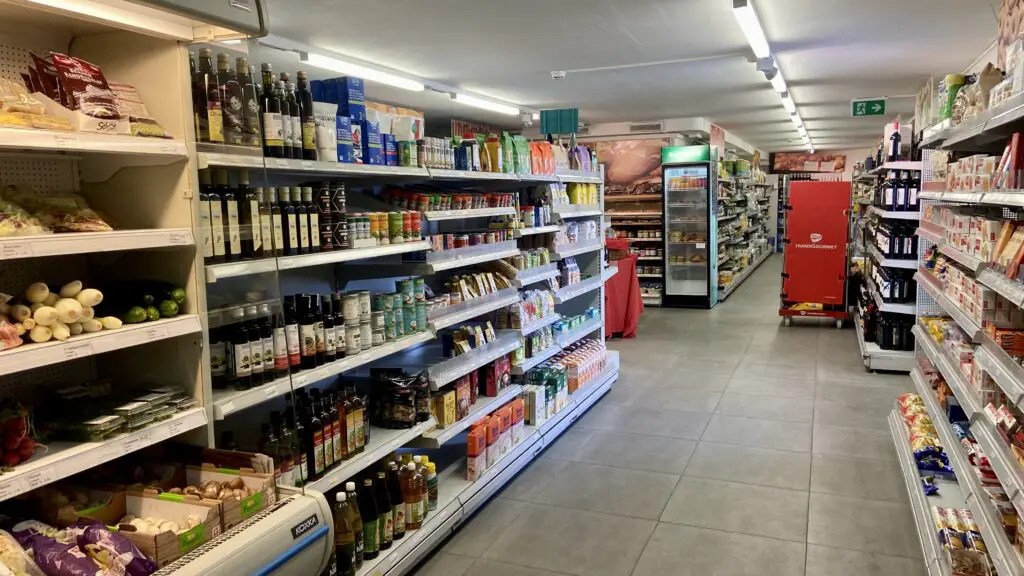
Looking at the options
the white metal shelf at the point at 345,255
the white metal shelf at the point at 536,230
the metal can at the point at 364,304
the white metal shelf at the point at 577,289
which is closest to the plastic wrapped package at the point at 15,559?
the white metal shelf at the point at 345,255

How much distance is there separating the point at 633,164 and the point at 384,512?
33.4ft

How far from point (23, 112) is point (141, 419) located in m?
0.94

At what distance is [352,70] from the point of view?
8297 mm

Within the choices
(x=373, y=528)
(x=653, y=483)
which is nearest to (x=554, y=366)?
(x=653, y=483)

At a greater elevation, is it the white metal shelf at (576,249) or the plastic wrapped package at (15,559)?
the white metal shelf at (576,249)

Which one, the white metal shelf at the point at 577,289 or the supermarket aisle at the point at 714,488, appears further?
the white metal shelf at the point at 577,289

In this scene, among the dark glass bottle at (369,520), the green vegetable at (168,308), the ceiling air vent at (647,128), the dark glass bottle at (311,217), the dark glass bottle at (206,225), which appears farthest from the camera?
the ceiling air vent at (647,128)

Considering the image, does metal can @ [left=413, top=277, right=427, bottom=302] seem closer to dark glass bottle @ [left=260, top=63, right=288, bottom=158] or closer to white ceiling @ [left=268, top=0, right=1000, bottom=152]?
dark glass bottle @ [left=260, top=63, right=288, bottom=158]

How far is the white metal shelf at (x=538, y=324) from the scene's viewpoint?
16.6ft

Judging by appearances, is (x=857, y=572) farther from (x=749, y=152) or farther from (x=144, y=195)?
(x=749, y=152)

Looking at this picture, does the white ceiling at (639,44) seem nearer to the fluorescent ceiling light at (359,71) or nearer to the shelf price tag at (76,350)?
the fluorescent ceiling light at (359,71)

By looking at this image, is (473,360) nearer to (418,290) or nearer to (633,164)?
(418,290)

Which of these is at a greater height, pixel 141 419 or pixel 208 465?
pixel 141 419

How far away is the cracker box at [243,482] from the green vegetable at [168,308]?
1.73ft
